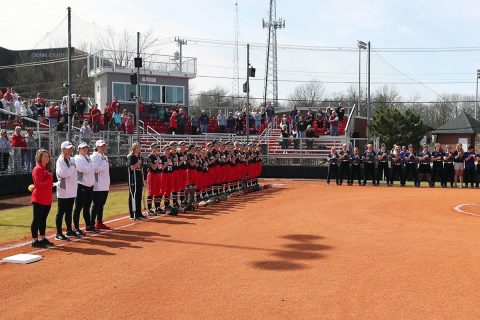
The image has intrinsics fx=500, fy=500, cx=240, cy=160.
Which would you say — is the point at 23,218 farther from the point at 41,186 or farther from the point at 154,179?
the point at 41,186

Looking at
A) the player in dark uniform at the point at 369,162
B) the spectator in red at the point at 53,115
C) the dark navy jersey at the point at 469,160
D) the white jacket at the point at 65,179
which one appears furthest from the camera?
the spectator in red at the point at 53,115

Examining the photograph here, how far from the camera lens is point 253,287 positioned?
6.84 m

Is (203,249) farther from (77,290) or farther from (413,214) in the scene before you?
(413,214)

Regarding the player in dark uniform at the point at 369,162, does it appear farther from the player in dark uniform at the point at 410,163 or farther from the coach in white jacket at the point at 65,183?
the coach in white jacket at the point at 65,183

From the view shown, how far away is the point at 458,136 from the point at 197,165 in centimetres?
4640

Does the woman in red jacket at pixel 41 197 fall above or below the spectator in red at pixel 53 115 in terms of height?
below

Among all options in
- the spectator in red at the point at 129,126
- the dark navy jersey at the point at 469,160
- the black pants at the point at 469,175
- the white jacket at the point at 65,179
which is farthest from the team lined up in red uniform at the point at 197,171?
the spectator in red at the point at 129,126

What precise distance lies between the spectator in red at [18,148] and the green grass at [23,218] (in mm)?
4371

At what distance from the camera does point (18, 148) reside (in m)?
19.5

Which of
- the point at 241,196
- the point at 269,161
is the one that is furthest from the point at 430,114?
the point at 241,196

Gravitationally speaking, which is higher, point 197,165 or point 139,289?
point 197,165

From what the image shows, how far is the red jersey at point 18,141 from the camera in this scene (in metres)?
19.4

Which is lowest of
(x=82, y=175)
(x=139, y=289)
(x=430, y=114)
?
(x=139, y=289)

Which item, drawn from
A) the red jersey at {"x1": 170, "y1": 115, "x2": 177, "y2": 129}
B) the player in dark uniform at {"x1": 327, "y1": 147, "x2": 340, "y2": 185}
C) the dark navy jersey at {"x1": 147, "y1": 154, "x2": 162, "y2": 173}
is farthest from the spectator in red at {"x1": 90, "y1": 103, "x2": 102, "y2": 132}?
the dark navy jersey at {"x1": 147, "y1": 154, "x2": 162, "y2": 173}
